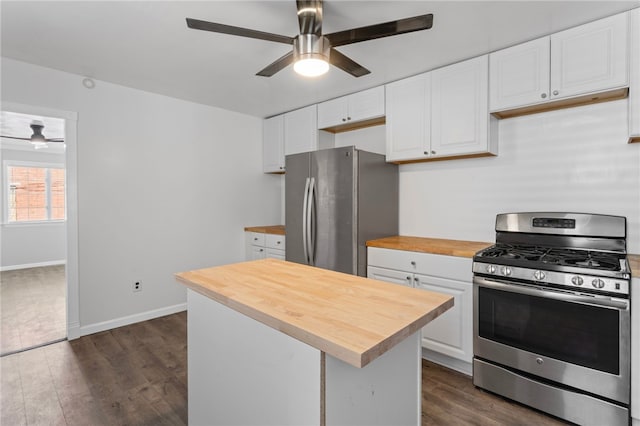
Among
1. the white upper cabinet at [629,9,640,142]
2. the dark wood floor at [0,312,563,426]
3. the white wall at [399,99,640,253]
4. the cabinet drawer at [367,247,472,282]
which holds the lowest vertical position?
the dark wood floor at [0,312,563,426]

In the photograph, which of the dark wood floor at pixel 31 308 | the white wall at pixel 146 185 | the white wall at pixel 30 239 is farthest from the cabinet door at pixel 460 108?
the white wall at pixel 30 239

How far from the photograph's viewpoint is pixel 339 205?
2.88 metres

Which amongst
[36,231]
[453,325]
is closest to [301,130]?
[453,325]

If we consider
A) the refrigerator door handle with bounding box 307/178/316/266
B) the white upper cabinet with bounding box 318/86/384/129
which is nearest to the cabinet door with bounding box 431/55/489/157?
the white upper cabinet with bounding box 318/86/384/129

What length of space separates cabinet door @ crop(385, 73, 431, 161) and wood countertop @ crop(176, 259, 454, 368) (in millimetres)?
1664

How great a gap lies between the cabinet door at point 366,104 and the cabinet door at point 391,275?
4.80 feet

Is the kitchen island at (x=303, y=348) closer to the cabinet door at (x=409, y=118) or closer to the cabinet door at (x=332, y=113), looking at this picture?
the cabinet door at (x=409, y=118)

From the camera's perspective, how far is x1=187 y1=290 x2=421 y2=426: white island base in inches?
38.3

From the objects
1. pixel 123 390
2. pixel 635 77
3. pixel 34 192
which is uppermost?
pixel 635 77

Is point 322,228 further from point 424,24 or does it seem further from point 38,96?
point 38,96

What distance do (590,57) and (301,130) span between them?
2.62 metres

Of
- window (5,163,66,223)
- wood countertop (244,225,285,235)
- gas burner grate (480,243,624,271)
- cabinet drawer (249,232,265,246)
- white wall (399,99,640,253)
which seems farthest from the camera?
window (5,163,66,223)

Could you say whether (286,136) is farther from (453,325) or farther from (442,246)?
(453,325)

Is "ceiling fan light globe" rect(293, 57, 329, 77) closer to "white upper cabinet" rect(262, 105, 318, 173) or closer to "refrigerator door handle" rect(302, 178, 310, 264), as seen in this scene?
"refrigerator door handle" rect(302, 178, 310, 264)
